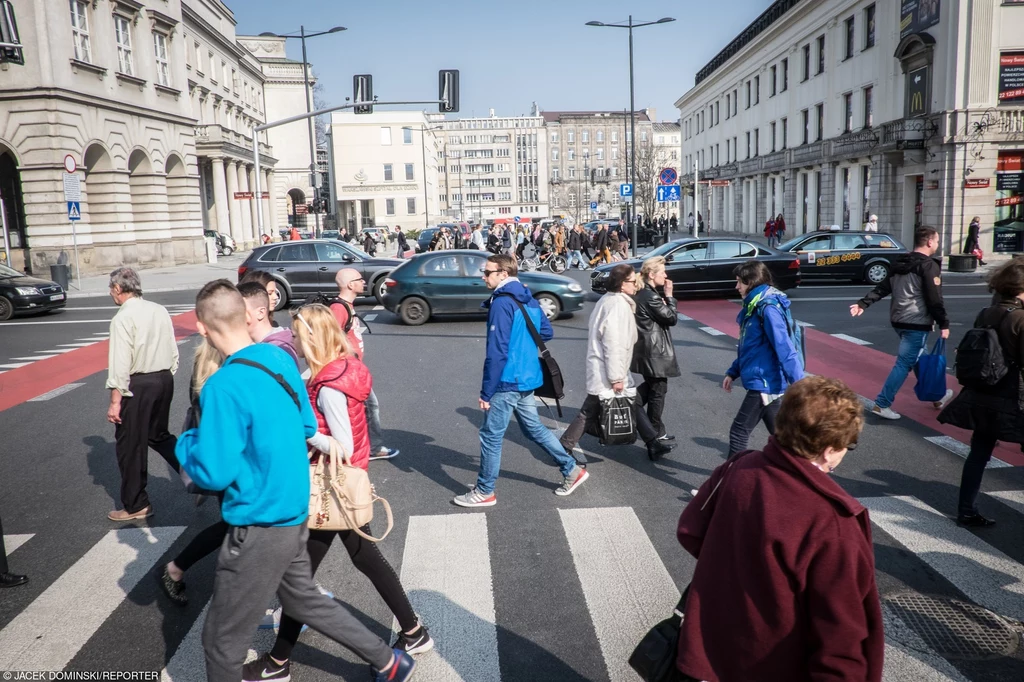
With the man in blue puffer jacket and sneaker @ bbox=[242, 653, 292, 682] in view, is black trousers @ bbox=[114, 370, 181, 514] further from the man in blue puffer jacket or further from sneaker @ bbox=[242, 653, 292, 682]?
the man in blue puffer jacket

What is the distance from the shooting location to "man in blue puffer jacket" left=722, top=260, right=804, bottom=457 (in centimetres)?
567

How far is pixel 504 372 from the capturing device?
5.74 metres

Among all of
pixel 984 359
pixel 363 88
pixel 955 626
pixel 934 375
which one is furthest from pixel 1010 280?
pixel 363 88

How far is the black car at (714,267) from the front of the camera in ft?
62.5

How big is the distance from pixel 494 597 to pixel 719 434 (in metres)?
4.00

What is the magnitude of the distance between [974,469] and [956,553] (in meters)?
0.65

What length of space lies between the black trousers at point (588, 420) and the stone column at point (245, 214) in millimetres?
49063

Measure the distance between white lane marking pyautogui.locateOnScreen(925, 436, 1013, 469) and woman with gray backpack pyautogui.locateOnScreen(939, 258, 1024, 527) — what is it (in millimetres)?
1691

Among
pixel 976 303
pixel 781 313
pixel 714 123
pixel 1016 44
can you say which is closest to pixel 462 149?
pixel 714 123

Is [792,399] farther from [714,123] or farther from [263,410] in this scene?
[714,123]

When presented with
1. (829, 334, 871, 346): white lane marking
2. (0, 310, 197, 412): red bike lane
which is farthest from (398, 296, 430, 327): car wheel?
(829, 334, 871, 346): white lane marking

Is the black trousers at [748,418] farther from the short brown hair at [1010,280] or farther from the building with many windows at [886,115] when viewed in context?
the building with many windows at [886,115]

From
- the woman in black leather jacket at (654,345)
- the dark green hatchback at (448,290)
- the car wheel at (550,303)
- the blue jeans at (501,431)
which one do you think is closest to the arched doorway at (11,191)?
the dark green hatchback at (448,290)

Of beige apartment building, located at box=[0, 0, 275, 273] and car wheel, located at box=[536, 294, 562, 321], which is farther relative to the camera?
beige apartment building, located at box=[0, 0, 275, 273]
